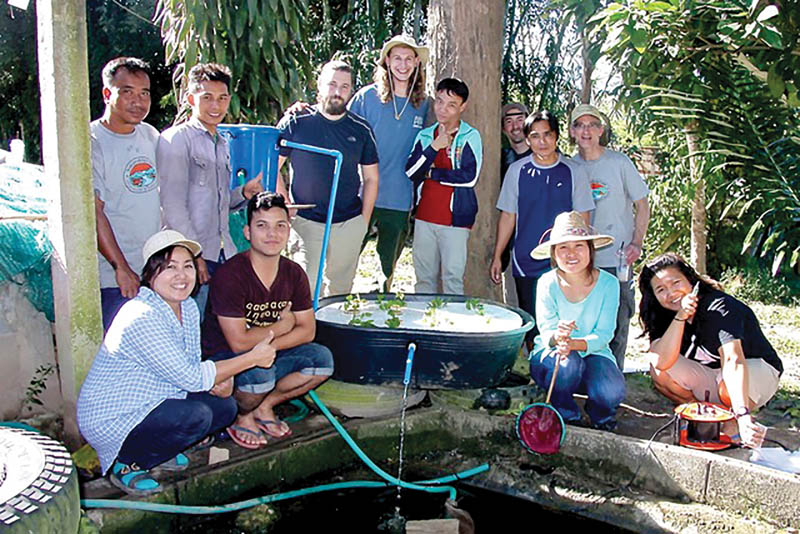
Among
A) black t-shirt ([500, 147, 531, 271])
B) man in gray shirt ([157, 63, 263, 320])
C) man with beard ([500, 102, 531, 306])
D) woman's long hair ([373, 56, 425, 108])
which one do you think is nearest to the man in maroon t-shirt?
man in gray shirt ([157, 63, 263, 320])

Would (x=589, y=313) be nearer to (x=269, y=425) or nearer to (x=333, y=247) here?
(x=333, y=247)

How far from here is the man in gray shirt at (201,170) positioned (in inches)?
161

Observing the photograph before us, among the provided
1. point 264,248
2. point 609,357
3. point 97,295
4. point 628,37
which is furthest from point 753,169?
point 97,295

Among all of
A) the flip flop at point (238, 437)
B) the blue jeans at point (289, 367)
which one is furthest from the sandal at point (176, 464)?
the blue jeans at point (289, 367)

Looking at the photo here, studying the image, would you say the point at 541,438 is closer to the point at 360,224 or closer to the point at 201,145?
the point at 360,224

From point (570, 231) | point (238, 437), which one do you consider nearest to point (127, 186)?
point (238, 437)

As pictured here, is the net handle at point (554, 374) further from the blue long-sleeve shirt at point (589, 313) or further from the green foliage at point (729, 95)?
the green foliage at point (729, 95)

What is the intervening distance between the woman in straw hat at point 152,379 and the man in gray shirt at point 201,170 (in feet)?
2.14

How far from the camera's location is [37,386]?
386cm

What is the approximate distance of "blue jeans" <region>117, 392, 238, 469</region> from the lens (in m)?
3.30

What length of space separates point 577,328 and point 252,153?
77.9 inches

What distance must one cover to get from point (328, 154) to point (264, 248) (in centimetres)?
88

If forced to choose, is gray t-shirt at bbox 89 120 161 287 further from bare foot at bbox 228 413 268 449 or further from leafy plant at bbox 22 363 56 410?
bare foot at bbox 228 413 268 449

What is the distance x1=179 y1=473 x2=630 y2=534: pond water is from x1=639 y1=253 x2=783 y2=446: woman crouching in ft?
3.10
